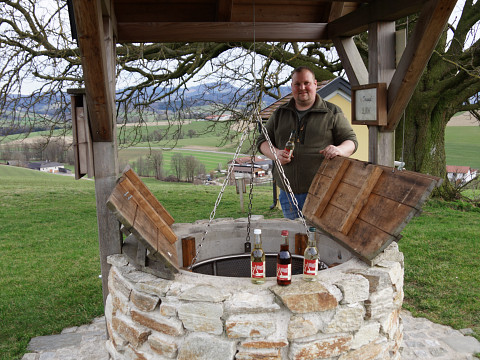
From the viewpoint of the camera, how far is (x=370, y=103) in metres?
3.42

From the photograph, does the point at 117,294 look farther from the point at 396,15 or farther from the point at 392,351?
the point at 396,15

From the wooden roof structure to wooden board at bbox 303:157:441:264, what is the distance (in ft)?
1.57

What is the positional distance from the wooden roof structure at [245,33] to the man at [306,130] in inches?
13.5

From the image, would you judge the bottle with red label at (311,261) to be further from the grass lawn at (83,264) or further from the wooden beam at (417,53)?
the grass lawn at (83,264)

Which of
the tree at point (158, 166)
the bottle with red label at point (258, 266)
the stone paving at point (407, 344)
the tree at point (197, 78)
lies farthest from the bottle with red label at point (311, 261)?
the tree at point (158, 166)

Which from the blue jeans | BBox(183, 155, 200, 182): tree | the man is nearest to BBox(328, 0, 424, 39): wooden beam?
the man

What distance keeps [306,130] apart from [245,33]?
1.03 metres

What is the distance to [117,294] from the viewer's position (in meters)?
2.82

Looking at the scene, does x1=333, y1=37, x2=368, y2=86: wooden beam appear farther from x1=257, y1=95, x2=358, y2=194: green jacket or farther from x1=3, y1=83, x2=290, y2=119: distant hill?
x1=3, y1=83, x2=290, y2=119: distant hill

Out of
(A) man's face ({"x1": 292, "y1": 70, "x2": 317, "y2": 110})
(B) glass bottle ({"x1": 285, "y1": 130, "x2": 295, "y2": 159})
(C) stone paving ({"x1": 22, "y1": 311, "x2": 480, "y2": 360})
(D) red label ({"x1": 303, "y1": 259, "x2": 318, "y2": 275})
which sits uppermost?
(A) man's face ({"x1": 292, "y1": 70, "x2": 317, "y2": 110})

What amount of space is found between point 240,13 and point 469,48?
5.95m

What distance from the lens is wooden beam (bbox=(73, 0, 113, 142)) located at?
2420 millimetres

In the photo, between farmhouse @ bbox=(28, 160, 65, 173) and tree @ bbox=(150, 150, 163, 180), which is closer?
tree @ bbox=(150, 150, 163, 180)

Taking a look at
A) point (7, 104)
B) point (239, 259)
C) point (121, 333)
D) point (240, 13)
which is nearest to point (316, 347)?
point (121, 333)
